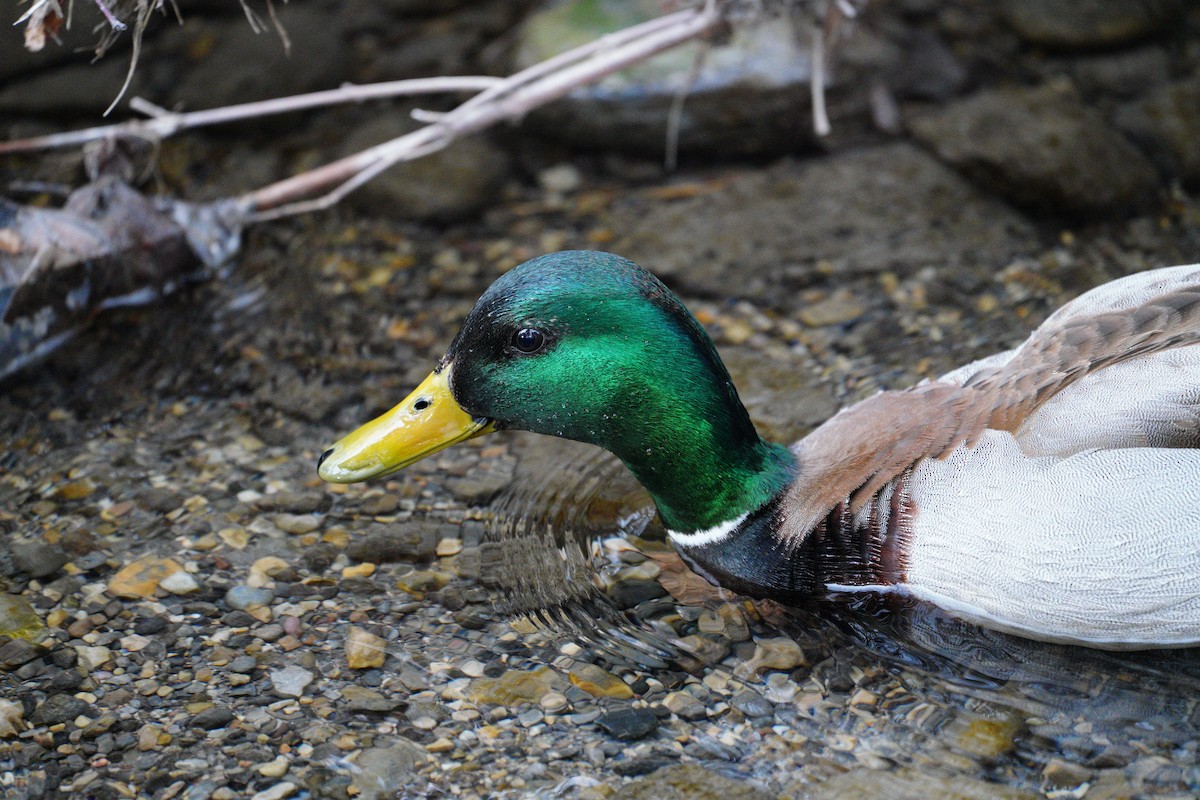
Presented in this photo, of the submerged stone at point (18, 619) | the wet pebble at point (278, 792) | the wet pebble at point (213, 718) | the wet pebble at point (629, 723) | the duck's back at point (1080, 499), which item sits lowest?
the wet pebble at point (278, 792)

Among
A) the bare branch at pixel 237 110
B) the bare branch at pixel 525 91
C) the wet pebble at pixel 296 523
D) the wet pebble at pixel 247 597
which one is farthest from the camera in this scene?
the bare branch at pixel 525 91

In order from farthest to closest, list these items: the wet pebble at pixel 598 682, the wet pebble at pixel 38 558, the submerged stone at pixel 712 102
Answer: the submerged stone at pixel 712 102
the wet pebble at pixel 38 558
the wet pebble at pixel 598 682

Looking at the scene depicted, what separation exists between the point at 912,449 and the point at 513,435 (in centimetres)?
170

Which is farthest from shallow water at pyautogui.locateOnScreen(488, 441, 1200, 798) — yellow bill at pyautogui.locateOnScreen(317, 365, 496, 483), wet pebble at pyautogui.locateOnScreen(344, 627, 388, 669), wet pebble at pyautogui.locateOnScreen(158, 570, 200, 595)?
wet pebble at pyautogui.locateOnScreen(158, 570, 200, 595)

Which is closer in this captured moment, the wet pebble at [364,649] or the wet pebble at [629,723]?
the wet pebble at [629,723]

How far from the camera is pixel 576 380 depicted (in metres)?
3.59

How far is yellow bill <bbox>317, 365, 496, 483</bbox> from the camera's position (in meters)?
3.58

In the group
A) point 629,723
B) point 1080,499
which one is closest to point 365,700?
point 629,723

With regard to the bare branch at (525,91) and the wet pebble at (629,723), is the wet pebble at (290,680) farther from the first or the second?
the bare branch at (525,91)

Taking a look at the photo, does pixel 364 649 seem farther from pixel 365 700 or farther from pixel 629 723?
pixel 629 723

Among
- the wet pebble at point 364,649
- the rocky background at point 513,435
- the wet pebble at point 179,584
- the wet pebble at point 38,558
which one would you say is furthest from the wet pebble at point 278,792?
the wet pebble at point 38,558

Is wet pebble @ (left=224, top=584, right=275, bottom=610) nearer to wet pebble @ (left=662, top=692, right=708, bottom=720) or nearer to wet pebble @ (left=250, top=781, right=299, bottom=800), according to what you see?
wet pebble @ (left=250, top=781, right=299, bottom=800)

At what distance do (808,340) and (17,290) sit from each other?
325 cm

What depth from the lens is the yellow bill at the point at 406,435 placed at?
3584mm
